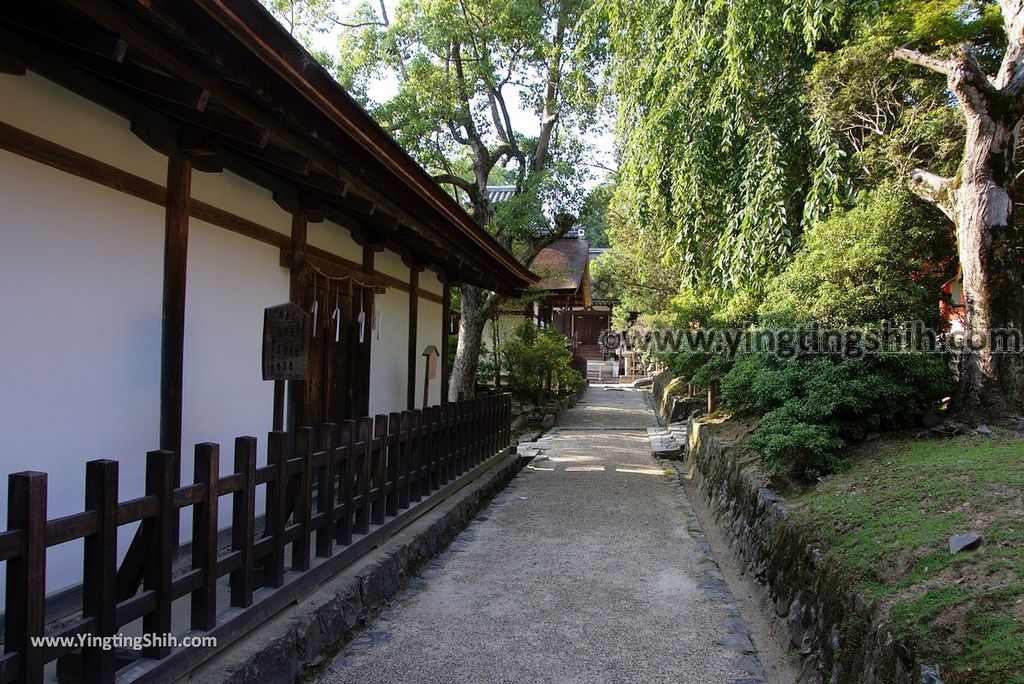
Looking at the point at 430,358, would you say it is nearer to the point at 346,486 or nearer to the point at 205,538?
the point at 346,486

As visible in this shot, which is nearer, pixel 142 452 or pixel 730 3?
pixel 142 452

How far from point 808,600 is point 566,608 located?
1.59 meters

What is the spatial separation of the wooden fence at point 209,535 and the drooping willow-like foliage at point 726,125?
518 centimetres

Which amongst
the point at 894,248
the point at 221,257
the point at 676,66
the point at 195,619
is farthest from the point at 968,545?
the point at 676,66

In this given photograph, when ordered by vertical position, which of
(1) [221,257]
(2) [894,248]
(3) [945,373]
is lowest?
(3) [945,373]

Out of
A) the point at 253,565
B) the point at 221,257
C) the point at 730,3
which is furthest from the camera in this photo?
the point at 730,3

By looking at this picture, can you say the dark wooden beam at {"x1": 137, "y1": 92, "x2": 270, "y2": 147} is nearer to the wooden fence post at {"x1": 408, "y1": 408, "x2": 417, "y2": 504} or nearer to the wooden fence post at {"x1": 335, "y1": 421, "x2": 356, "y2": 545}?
the wooden fence post at {"x1": 335, "y1": 421, "x2": 356, "y2": 545}

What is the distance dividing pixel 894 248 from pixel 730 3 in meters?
3.50

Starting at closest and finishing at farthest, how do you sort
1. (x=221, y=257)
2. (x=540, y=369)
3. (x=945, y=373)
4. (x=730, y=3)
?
(x=221, y=257) < (x=945, y=373) < (x=730, y=3) < (x=540, y=369)

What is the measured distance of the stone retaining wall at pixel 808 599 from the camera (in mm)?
2791

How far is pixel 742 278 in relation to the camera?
28.5 ft

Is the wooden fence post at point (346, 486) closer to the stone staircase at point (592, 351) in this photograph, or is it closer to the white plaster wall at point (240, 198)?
the white plaster wall at point (240, 198)

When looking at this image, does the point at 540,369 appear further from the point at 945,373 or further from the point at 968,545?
the point at 968,545

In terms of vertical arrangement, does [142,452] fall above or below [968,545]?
above
